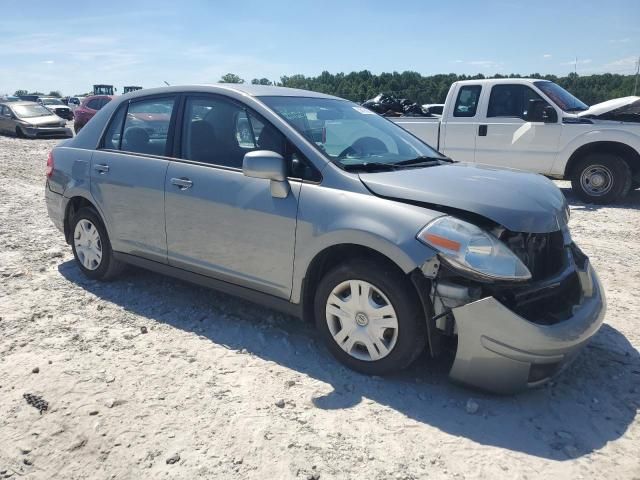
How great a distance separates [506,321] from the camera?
2.71 metres

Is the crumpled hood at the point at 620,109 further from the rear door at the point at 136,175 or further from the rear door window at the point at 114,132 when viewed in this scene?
the rear door window at the point at 114,132

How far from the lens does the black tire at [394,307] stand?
2.93 metres

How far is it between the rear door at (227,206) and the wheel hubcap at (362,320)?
1.29 feet

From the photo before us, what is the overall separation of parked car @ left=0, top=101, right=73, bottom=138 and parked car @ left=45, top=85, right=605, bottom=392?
1839 cm

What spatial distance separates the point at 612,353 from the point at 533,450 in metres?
1.32

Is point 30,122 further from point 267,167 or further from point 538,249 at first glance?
point 538,249

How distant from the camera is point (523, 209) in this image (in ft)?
9.73

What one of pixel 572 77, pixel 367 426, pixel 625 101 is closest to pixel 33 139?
pixel 625 101

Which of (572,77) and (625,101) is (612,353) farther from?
(572,77)

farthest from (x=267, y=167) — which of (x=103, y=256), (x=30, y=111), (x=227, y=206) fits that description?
(x=30, y=111)

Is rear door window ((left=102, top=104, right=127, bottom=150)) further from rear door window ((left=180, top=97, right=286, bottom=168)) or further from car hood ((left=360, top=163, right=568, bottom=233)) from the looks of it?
car hood ((left=360, top=163, right=568, bottom=233))

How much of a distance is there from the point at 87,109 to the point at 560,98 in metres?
16.9

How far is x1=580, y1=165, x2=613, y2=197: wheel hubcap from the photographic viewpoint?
329 inches

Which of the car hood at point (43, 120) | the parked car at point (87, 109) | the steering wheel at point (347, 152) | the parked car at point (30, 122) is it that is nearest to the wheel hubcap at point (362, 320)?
the steering wheel at point (347, 152)
